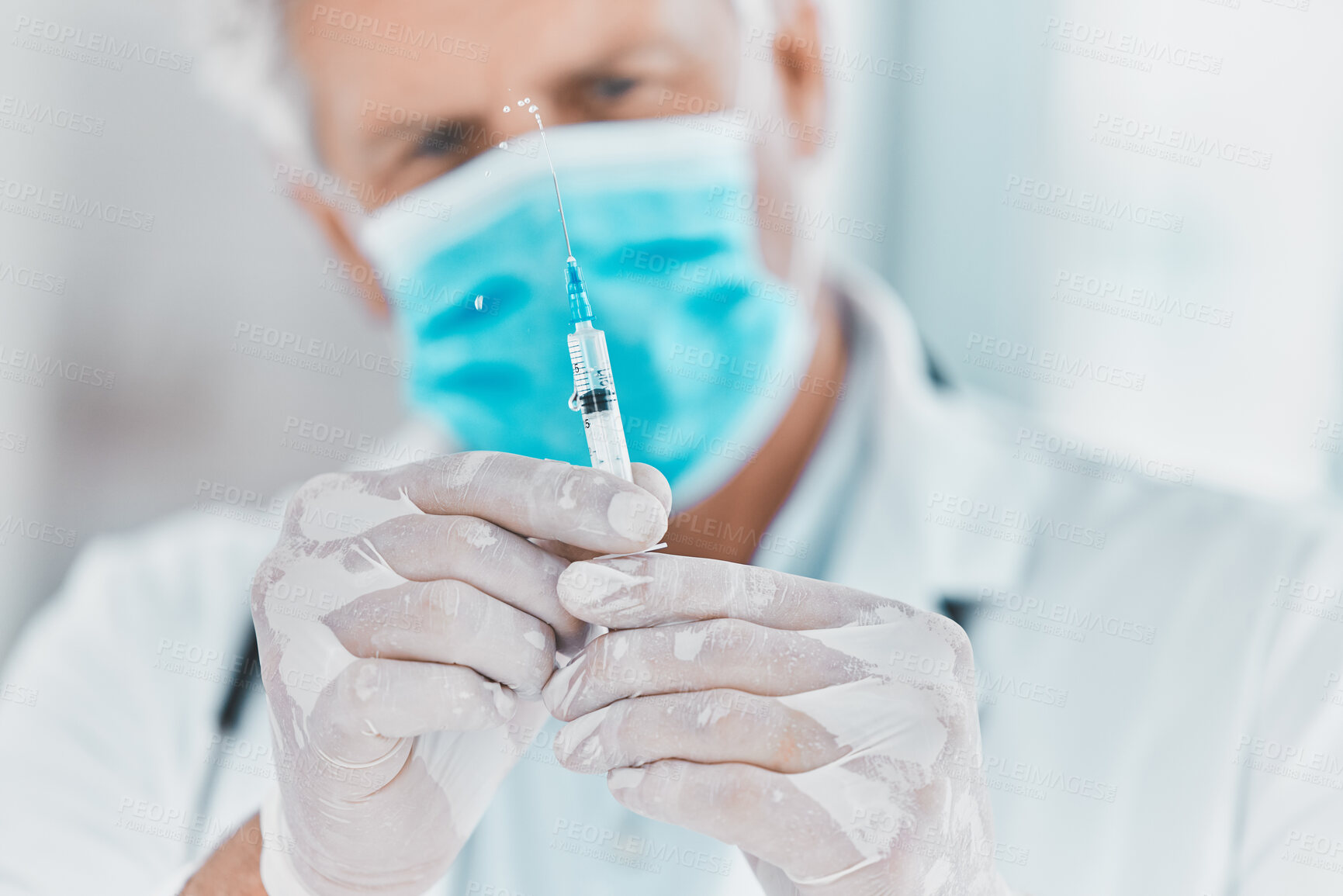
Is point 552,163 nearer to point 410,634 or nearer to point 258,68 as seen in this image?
point 258,68

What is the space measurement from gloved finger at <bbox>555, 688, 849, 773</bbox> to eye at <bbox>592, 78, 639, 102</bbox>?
26.8 inches

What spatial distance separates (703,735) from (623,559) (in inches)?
6.1

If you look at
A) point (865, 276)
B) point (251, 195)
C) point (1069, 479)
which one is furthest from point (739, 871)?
point (251, 195)

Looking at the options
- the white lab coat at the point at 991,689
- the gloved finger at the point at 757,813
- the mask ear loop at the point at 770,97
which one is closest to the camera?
the gloved finger at the point at 757,813

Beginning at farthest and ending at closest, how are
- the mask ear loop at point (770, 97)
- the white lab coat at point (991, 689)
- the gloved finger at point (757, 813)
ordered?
the mask ear loop at point (770, 97)
the white lab coat at point (991, 689)
the gloved finger at point (757, 813)

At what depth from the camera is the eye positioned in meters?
0.94

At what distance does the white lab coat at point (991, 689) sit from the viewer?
88 centimetres

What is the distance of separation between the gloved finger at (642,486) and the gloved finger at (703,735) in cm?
13

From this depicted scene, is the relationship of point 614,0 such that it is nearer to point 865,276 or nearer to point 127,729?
point 865,276

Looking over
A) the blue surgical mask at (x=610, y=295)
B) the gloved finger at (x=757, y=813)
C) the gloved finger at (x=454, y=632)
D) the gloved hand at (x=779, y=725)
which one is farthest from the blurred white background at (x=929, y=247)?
the gloved finger at (x=757, y=813)
